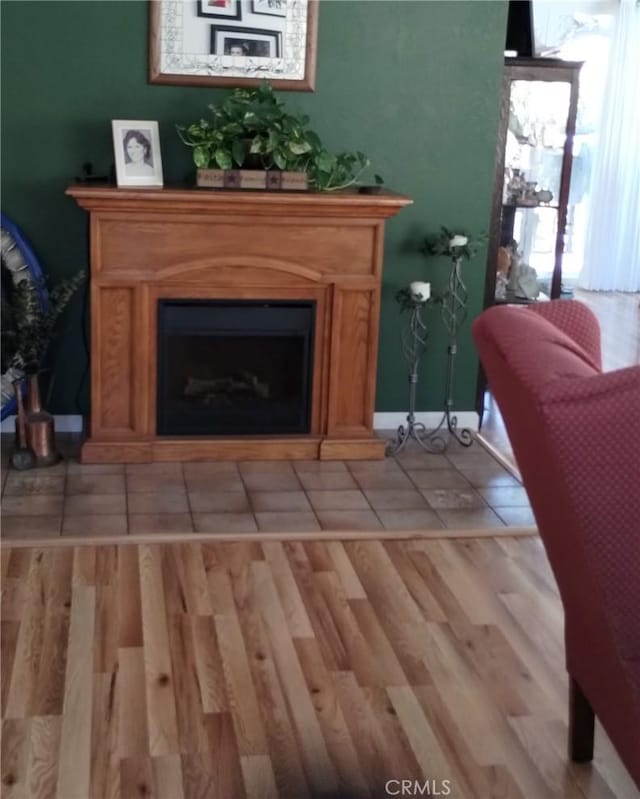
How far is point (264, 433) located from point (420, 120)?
4.49ft

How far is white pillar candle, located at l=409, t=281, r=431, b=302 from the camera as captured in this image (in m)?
4.30

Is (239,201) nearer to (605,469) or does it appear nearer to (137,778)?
(137,778)

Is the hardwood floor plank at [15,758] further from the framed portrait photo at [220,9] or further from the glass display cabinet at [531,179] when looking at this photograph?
the glass display cabinet at [531,179]

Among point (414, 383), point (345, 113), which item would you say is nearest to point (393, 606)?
point (414, 383)

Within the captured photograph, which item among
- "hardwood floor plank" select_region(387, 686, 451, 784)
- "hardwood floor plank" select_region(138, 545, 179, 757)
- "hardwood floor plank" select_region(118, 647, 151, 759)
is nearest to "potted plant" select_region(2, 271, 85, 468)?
"hardwood floor plank" select_region(138, 545, 179, 757)

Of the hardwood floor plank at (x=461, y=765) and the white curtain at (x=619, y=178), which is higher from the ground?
the white curtain at (x=619, y=178)

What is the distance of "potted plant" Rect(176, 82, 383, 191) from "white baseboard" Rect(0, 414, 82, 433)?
3.77 ft

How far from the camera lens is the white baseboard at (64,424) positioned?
14.7 ft

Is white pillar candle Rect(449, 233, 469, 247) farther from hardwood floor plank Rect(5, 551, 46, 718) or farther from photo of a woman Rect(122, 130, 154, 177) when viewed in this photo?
hardwood floor plank Rect(5, 551, 46, 718)

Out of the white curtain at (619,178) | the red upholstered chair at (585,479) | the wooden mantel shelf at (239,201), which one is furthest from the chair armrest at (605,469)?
the white curtain at (619,178)

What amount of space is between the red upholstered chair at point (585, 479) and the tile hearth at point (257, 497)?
1531mm

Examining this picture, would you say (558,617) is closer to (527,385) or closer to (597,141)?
(527,385)

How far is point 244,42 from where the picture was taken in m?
4.22

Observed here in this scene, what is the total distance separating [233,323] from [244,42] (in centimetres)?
104
